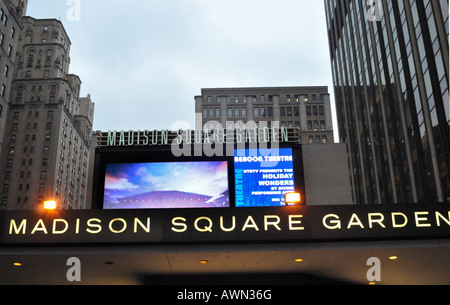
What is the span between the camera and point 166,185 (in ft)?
80.2

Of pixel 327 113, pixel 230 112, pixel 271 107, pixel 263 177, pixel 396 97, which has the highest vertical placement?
pixel 271 107

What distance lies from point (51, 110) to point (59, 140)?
35.3 ft

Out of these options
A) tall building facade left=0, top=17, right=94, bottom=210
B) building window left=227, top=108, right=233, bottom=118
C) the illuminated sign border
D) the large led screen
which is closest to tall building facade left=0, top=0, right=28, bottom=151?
tall building facade left=0, top=17, right=94, bottom=210

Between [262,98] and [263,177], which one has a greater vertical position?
[262,98]

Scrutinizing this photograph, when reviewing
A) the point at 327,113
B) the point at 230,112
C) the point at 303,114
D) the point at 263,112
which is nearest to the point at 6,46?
the point at 230,112

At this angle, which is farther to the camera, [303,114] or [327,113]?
[303,114]

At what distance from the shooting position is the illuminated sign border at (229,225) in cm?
1530

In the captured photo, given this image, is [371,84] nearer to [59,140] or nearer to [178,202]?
[178,202]

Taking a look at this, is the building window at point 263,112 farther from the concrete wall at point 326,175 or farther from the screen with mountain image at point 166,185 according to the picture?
the screen with mountain image at point 166,185

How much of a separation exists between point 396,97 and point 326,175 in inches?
1614

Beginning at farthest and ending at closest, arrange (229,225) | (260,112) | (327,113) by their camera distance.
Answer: (260,112) < (327,113) < (229,225)

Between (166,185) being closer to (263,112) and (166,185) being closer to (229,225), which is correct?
(229,225)

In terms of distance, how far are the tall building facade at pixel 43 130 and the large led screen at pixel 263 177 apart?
117 metres
